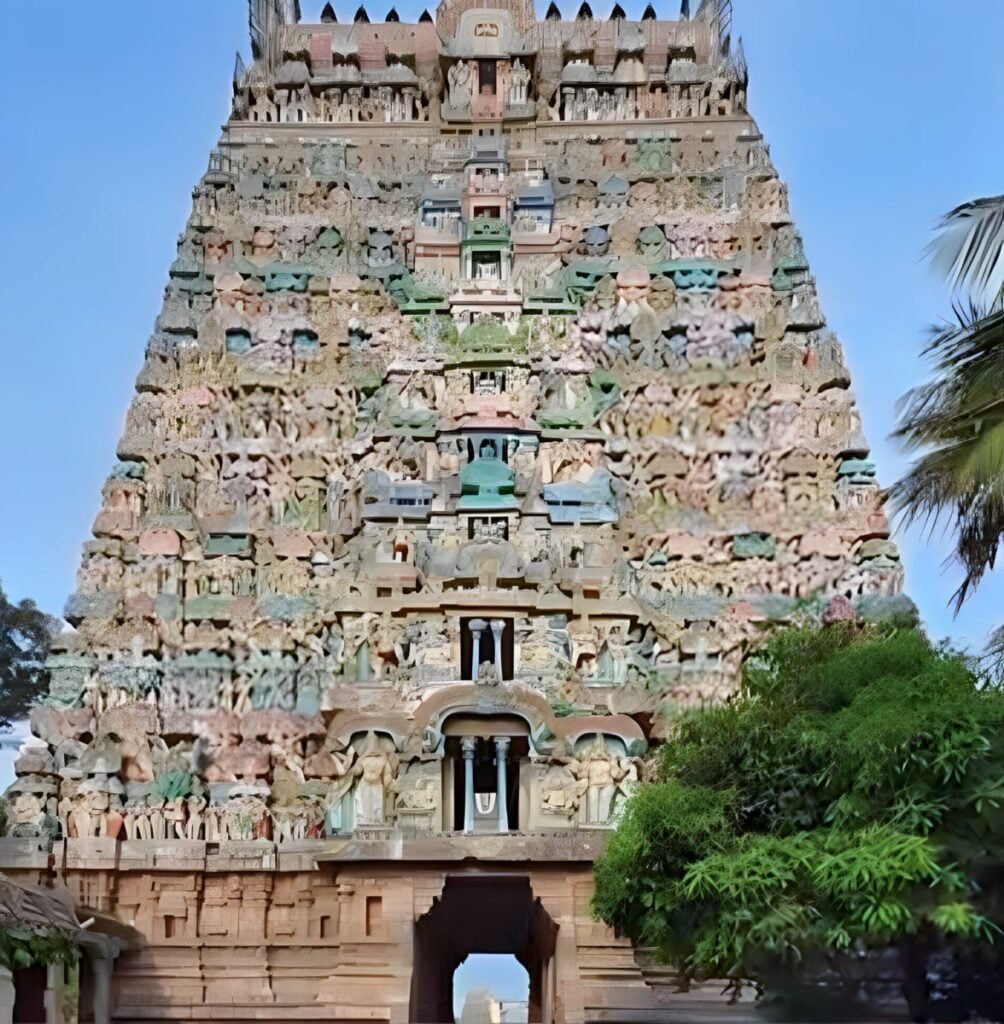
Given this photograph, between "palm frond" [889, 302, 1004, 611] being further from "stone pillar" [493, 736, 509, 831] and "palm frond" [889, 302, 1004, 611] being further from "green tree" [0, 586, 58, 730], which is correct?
"green tree" [0, 586, 58, 730]

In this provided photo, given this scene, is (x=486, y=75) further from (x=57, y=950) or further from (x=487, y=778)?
(x=57, y=950)

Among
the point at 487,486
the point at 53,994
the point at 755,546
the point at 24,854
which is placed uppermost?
the point at 487,486

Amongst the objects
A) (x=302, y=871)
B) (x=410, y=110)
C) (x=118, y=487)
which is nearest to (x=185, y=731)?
(x=302, y=871)

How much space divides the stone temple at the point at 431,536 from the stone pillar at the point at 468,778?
7cm

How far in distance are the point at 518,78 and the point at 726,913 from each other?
24.2 metres

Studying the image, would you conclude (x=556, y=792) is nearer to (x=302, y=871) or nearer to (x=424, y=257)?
(x=302, y=871)

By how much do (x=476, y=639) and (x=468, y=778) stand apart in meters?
2.73

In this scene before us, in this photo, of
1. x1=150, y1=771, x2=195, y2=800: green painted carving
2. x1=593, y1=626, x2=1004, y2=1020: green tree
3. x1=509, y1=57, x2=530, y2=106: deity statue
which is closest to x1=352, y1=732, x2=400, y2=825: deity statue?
x1=150, y1=771, x2=195, y2=800: green painted carving

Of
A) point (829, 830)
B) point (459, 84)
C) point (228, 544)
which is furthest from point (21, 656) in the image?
point (829, 830)

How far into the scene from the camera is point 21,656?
31656 millimetres

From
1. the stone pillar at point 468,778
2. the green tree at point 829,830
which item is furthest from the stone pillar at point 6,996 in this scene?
the stone pillar at point 468,778

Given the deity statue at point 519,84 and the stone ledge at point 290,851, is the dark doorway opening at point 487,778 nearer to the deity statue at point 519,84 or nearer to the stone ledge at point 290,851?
the stone ledge at point 290,851

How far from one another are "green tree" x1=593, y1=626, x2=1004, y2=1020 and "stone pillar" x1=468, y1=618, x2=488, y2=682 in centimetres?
697

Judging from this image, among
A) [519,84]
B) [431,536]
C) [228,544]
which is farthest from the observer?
[519,84]
